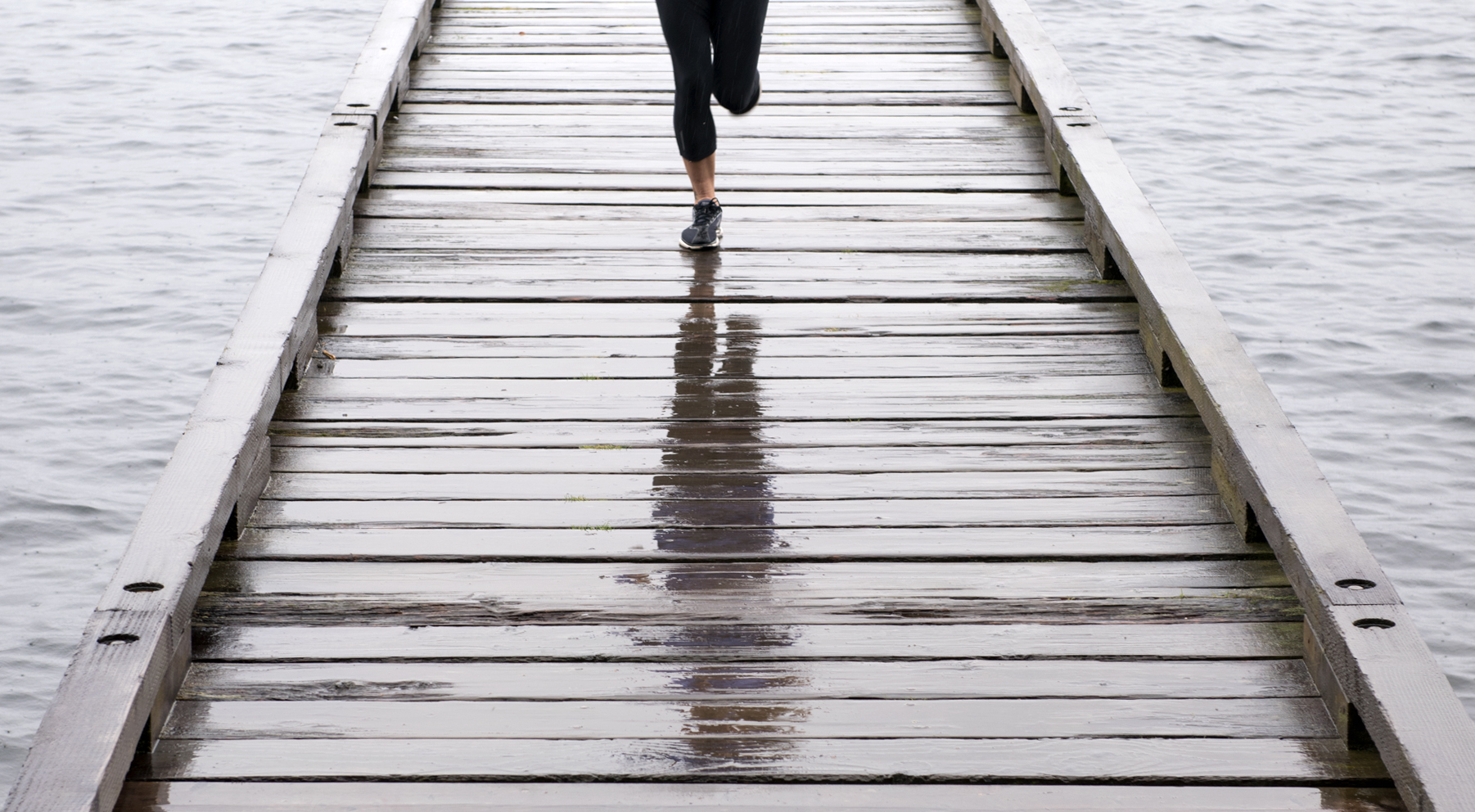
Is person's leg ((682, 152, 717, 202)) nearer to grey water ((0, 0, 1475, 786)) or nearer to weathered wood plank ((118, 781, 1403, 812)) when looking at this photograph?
grey water ((0, 0, 1475, 786))

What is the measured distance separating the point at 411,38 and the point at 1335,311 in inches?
172

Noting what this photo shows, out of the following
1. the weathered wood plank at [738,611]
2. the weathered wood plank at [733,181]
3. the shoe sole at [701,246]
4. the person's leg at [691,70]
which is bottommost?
the weathered wood plank at [733,181]

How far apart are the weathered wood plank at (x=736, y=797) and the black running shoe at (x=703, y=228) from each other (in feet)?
7.90

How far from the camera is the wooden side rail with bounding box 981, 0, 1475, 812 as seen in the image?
7.43ft

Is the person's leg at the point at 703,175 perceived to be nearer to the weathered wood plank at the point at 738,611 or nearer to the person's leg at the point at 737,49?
the person's leg at the point at 737,49

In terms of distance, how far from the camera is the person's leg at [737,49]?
4.16 m

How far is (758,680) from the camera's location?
2637 mm

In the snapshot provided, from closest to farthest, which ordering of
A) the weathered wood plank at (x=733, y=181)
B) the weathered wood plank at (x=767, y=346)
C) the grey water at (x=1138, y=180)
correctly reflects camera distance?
the weathered wood plank at (x=767, y=346)
the weathered wood plank at (x=733, y=181)
the grey water at (x=1138, y=180)

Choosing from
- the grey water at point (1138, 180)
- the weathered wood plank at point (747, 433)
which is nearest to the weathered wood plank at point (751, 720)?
the weathered wood plank at point (747, 433)


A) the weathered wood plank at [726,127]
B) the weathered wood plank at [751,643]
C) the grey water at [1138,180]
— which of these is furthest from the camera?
the weathered wood plank at [726,127]

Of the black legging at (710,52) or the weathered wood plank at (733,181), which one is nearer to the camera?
the black legging at (710,52)

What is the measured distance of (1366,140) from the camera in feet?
31.9

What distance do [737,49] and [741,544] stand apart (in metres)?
1.70

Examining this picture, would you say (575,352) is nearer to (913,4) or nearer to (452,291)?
(452,291)
